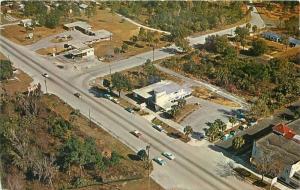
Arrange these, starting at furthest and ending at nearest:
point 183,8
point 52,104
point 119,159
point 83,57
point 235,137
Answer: point 183,8, point 83,57, point 52,104, point 235,137, point 119,159

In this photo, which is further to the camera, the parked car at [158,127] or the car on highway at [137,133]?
the parked car at [158,127]

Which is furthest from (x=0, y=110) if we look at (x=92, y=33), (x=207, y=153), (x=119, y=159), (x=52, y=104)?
(x=92, y=33)

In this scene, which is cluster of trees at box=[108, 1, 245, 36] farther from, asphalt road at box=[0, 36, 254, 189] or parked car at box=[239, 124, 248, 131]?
parked car at box=[239, 124, 248, 131]

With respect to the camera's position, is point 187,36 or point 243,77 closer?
point 243,77

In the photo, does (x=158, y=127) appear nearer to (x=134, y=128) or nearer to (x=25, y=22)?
(x=134, y=128)

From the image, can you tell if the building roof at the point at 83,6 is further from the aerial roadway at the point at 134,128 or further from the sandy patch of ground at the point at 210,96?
the sandy patch of ground at the point at 210,96

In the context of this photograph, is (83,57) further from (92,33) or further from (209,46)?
(209,46)

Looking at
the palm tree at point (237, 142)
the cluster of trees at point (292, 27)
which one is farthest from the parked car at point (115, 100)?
the cluster of trees at point (292, 27)

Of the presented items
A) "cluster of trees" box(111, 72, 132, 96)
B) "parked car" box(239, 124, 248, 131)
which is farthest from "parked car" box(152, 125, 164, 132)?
"parked car" box(239, 124, 248, 131)
